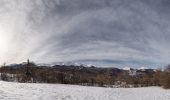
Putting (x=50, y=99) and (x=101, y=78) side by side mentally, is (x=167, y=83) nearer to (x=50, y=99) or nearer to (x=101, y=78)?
(x=50, y=99)

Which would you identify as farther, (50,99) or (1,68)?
(1,68)

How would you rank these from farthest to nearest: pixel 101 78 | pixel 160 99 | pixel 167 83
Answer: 1. pixel 101 78
2. pixel 167 83
3. pixel 160 99

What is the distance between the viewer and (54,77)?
102 m

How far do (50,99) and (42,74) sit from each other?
3534 inches

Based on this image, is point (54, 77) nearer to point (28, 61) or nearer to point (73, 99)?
point (28, 61)

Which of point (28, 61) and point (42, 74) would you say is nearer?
point (28, 61)

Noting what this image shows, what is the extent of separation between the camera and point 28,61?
93.7 metres

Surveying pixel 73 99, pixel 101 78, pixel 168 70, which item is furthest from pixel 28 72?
pixel 73 99

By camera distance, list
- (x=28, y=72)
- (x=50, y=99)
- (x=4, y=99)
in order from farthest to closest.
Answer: (x=28, y=72) → (x=50, y=99) → (x=4, y=99)

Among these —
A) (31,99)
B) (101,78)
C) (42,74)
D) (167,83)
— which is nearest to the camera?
(31,99)

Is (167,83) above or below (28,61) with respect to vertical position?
below

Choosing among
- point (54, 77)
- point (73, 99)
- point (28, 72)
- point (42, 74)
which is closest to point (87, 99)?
point (73, 99)

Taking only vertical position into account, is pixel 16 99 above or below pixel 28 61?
below

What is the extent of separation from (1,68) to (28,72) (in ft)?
85.9
